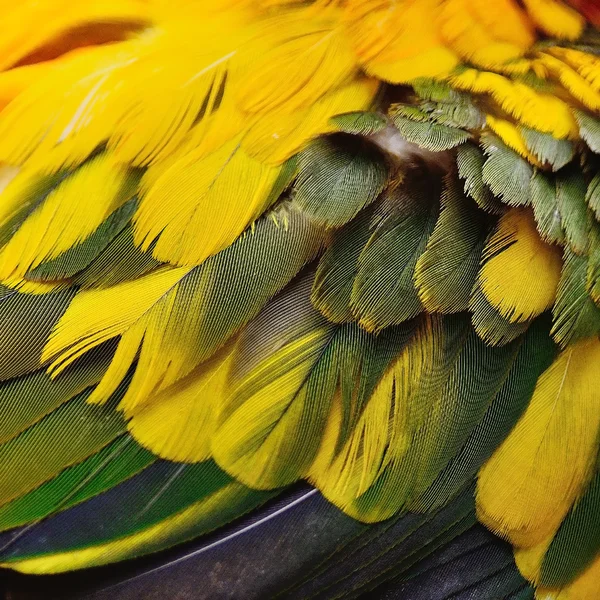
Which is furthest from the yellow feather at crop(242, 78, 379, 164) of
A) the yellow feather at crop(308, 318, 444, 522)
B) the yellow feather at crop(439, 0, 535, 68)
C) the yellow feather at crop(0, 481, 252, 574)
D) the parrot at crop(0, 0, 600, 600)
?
the yellow feather at crop(0, 481, 252, 574)

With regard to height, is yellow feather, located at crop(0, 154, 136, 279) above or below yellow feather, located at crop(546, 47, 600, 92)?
above

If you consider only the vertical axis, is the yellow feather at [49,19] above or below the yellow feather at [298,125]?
above

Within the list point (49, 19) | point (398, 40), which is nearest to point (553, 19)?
point (398, 40)

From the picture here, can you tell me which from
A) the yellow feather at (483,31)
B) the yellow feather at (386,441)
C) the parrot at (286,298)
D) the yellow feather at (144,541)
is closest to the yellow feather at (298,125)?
the parrot at (286,298)

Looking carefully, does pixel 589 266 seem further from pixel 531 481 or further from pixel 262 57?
pixel 262 57

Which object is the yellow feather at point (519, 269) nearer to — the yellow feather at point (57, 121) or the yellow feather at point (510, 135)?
the yellow feather at point (510, 135)

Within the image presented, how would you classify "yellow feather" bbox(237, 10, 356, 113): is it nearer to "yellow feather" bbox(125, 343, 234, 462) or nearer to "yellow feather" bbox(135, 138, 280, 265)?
"yellow feather" bbox(135, 138, 280, 265)

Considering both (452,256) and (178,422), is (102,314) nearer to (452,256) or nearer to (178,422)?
(178,422)
